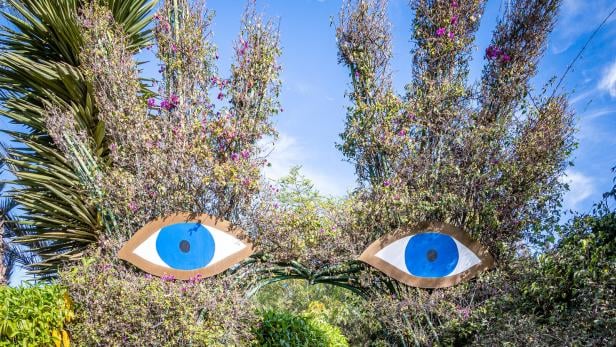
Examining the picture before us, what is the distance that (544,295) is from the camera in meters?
4.71

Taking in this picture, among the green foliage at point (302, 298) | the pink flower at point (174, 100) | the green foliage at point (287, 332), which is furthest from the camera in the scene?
the green foliage at point (302, 298)

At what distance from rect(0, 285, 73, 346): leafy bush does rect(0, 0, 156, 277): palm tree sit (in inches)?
98.0

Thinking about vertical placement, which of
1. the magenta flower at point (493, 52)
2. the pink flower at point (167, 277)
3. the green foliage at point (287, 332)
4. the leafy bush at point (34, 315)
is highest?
the magenta flower at point (493, 52)

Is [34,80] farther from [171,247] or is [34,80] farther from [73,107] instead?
[171,247]

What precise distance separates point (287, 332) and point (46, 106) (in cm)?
544

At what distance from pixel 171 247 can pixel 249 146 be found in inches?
61.4

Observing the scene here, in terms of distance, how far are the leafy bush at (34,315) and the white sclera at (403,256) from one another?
3.58m

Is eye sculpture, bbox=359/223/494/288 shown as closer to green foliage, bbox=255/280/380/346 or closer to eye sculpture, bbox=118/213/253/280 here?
eye sculpture, bbox=118/213/253/280

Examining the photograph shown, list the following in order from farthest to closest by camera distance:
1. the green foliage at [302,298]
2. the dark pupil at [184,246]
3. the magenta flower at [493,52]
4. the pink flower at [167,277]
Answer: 1. the green foliage at [302,298]
2. the magenta flower at [493,52]
3. the dark pupil at [184,246]
4. the pink flower at [167,277]

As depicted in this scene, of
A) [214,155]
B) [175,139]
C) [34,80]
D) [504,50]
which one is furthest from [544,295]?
[34,80]

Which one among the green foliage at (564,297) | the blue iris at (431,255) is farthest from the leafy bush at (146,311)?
the green foliage at (564,297)

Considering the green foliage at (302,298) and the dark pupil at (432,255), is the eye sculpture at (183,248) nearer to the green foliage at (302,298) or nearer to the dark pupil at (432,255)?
the dark pupil at (432,255)

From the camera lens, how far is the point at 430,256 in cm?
588

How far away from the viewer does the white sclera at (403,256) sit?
5840 mm
